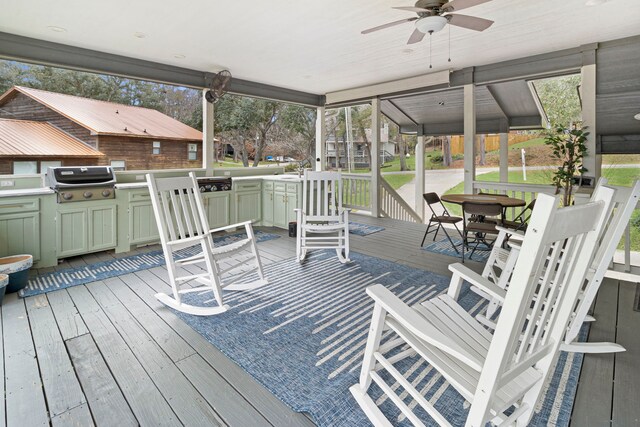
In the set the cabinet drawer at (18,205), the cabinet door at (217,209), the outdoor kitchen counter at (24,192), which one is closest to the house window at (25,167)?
the outdoor kitchen counter at (24,192)

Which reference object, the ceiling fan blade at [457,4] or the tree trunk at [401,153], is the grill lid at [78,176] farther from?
the tree trunk at [401,153]

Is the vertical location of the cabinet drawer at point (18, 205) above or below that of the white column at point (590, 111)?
below

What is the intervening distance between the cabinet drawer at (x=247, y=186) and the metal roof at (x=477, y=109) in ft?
11.3

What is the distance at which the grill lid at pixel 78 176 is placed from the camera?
377 cm

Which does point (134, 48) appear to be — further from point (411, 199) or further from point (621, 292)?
point (411, 199)

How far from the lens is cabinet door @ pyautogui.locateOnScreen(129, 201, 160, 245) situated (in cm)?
436

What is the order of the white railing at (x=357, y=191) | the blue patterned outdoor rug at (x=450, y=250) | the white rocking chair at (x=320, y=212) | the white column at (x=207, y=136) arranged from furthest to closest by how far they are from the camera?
the white railing at (x=357, y=191)
the white column at (x=207, y=136)
the blue patterned outdoor rug at (x=450, y=250)
the white rocking chair at (x=320, y=212)

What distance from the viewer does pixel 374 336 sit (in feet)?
5.05

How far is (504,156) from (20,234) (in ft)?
27.3

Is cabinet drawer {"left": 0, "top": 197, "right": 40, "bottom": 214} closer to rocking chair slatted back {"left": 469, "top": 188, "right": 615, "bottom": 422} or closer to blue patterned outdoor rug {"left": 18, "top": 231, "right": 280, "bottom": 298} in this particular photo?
blue patterned outdoor rug {"left": 18, "top": 231, "right": 280, "bottom": 298}

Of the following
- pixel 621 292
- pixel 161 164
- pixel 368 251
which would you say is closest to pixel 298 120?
pixel 161 164

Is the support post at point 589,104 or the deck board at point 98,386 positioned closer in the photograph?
the deck board at point 98,386

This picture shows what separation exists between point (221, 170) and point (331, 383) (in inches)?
189

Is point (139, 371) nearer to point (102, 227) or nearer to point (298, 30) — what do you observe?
point (102, 227)
